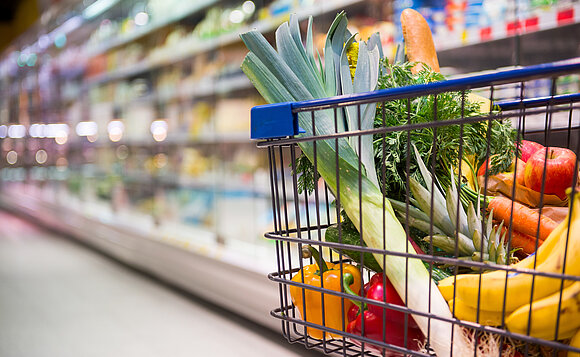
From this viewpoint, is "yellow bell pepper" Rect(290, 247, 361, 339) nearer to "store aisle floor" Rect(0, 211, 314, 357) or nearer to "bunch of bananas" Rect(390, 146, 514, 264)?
"bunch of bananas" Rect(390, 146, 514, 264)

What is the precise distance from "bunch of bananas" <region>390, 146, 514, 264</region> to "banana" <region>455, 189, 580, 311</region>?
0.11ft

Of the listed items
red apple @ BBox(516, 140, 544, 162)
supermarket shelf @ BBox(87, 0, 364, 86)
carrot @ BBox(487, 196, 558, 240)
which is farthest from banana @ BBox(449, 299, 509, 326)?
supermarket shelf @ BBox(87, 0, 364, 86)

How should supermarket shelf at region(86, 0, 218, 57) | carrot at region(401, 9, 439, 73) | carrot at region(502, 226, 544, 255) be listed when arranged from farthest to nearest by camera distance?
1. supermarket shelf at region(86, 0, 218, 57)
2. carrot at region(401, 9, 439, 73)
3. carrot at region(502, 226, 544, 255)

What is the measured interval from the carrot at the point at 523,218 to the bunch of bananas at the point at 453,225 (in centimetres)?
6

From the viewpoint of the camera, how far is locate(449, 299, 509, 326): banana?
2.07ft

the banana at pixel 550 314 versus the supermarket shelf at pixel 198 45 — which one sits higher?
the supermarket shelf at pixel 198 45

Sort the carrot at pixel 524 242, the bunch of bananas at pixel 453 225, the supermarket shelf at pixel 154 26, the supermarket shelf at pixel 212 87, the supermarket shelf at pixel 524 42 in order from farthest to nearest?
1. the supermarket shelf at pixel 154 26
2. the supermarket shelf at pixel 212 87
3. the supermarket shelf at pixel 524 42
4. the carrot at pixel 524 242
5. the bunch of bananas at pixel 453 225

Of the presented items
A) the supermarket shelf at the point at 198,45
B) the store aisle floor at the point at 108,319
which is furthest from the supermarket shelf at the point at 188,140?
the store aisle floor at the point at 108,319

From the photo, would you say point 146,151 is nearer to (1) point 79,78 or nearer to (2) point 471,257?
(1) point 79,78

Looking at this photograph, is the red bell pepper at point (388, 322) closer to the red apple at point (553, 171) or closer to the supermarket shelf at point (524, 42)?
the red apple at point (553, 171)

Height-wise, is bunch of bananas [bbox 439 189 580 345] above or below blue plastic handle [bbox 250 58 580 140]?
below

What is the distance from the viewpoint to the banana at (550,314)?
0.57 metres

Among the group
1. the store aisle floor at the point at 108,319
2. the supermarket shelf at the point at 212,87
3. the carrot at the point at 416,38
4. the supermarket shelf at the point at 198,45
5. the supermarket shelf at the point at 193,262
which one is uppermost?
the supermarket shelf at the point at 198,45

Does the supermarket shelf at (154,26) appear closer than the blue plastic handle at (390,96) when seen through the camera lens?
No
